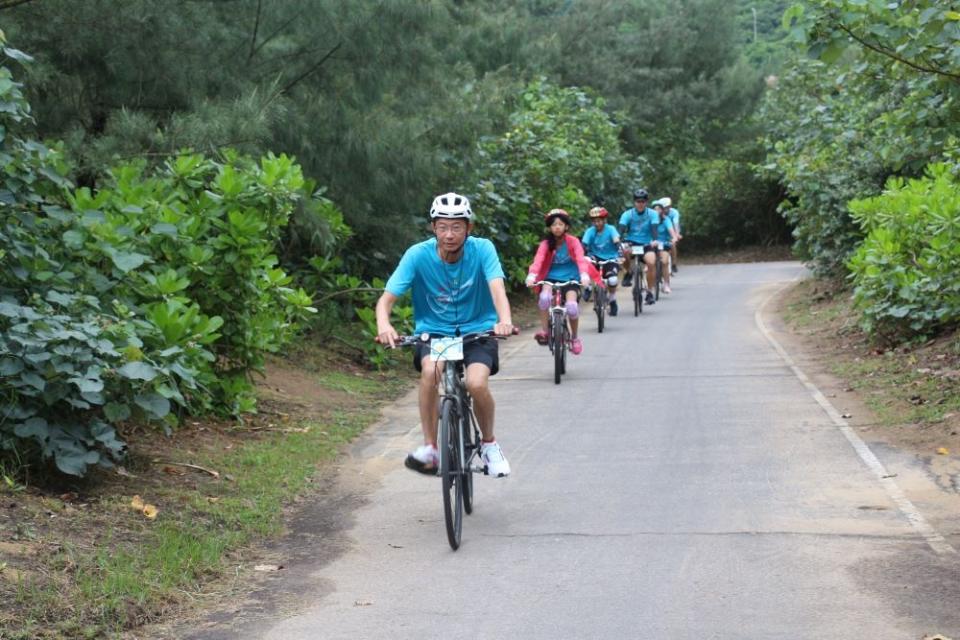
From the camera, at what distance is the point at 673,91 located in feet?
166

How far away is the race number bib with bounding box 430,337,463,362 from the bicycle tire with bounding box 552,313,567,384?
6920 mm

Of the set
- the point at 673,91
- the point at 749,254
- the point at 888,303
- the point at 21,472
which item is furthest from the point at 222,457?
the point at 673,91

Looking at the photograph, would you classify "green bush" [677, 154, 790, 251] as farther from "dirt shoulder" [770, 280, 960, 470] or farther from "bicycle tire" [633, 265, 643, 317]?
"dirt shoulder" [770, 280, 960, 470]

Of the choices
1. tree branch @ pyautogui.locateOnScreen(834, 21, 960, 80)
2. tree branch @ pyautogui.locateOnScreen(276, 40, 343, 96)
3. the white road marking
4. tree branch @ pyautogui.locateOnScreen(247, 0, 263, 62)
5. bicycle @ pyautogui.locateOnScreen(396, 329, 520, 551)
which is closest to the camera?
the white road marking

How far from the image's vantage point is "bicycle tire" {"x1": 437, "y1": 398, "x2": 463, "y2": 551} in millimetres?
7504

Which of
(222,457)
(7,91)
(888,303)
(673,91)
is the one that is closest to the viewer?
(7,91)

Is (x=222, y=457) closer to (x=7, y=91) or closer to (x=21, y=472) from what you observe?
(x=21, y=472)

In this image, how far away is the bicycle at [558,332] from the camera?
1497 cm

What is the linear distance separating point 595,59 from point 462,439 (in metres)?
43.5

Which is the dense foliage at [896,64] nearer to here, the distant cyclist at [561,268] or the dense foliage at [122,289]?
the distant cyclist at [561,268]

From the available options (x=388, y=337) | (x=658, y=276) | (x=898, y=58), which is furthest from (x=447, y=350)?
(x=658, y=276)

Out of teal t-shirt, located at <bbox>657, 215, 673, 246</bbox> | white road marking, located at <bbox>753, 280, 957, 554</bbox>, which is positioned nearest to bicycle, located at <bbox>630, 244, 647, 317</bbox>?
teal t-shirt, located at <bbox>657, 215, 673, 246</bbox>

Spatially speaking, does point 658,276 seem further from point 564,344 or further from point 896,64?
point 896,64

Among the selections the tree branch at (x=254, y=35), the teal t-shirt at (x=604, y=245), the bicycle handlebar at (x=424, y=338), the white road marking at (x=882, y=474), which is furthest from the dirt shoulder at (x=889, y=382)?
the tree branch at (x=254, y=35)
